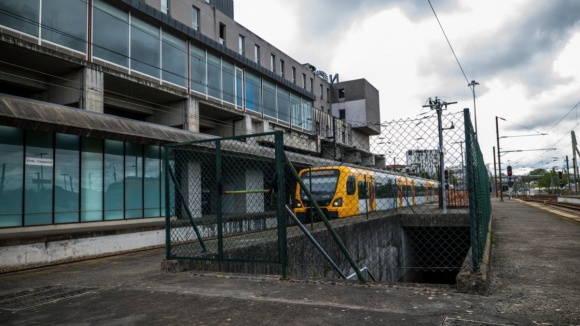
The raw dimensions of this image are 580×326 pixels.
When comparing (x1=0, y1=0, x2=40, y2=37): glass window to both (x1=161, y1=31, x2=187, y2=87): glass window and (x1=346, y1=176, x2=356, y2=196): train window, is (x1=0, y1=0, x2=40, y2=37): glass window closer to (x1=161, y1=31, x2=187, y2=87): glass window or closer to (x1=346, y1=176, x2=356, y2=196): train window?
(x1=161, y1=31, x2=187, y2=87): glass window

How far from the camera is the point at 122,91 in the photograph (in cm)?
1580

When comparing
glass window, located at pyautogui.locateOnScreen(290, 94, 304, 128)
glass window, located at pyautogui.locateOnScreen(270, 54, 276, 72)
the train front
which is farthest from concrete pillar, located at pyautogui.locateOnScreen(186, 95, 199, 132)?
glass window, located at pyautogui.locateOnScreen(270, 54, 276, 72)

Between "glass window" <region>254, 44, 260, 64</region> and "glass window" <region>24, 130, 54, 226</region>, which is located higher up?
"glass window" <region>254, 44, 260, 64</region>

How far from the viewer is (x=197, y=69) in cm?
1892

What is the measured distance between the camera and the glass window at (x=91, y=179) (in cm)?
1277

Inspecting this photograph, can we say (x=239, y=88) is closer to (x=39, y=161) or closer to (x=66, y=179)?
(x=66, y=179)

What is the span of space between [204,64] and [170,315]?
57.3ft

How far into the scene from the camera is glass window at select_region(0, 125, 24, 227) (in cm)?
1075

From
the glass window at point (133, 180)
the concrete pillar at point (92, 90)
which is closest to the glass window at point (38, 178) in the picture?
the concrete pillar at point (92, 90)

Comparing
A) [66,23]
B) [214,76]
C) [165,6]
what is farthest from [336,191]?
[165,6]

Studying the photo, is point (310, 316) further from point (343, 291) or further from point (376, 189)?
point (376, 189)

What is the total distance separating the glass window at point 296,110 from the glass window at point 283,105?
675mm

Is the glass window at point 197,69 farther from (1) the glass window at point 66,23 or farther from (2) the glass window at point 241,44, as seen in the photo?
(2) the glass window at point 241,44

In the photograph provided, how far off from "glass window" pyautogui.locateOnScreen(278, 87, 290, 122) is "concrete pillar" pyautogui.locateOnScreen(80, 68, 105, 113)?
14.0 metres
